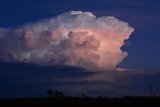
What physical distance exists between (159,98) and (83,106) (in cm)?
3616

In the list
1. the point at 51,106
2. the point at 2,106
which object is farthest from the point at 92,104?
the point at 2,106

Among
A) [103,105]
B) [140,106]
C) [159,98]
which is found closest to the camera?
[140,106]

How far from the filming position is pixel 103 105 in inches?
6462

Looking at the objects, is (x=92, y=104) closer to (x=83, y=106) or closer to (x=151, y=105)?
(x=83, y=106)

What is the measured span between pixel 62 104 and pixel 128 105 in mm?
19171

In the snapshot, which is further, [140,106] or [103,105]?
[103,105]

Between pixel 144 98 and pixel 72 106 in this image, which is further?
pixel 144 98

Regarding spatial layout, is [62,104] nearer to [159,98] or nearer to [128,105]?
[128,105]

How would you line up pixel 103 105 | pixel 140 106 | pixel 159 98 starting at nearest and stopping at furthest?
pixel 140 106
pixel 103 105
pixel 159 98

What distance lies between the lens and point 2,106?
515 ft

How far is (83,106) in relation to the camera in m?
161

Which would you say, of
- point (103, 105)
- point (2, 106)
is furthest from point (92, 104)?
point (2, 106)

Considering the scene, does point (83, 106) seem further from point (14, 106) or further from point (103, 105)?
point (14, 106)

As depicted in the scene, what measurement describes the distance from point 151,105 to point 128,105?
24.8 feet
